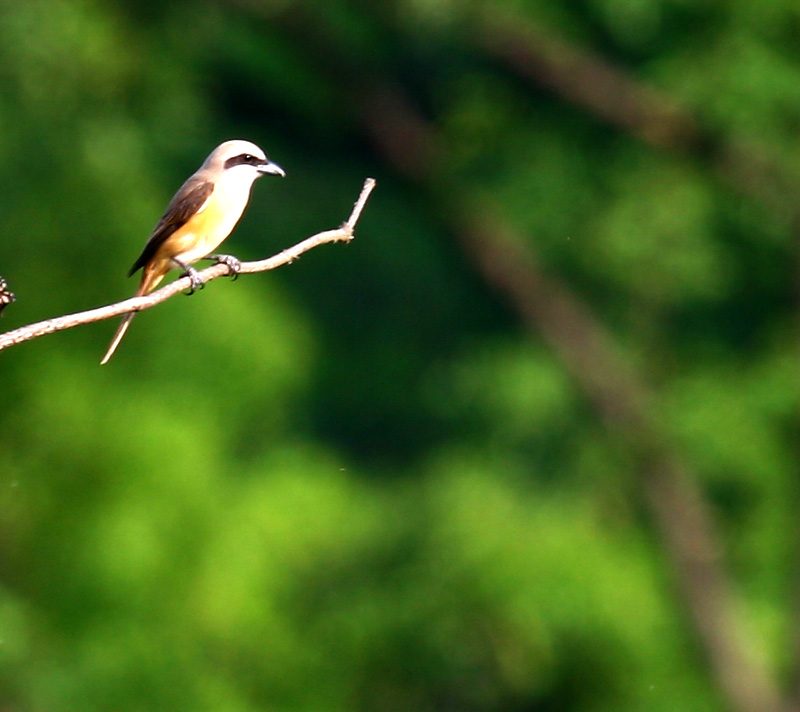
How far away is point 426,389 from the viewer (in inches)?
717

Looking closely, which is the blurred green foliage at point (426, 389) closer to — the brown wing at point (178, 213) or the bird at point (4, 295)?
the brown wing at point (178, 213)

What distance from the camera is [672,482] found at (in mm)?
14414

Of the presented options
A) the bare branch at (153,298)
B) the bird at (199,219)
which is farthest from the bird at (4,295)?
the bird at (199,219)

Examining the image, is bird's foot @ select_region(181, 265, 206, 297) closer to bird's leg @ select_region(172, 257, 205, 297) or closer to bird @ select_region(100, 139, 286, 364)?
bird's leg @ select_region(172, 257, 205, 297)

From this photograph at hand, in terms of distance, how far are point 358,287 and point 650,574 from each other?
6165 millimetres

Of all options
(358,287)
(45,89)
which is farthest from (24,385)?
(358,287)

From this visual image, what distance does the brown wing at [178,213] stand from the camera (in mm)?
6094

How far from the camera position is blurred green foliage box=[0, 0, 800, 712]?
42.6ft

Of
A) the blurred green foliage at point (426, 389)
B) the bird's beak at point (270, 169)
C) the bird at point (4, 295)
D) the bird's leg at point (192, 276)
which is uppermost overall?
the bird's beak at point (270, 169)

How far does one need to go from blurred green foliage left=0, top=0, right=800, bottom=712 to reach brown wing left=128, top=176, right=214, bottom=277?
5.63 meters

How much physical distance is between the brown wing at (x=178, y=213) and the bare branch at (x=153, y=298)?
948 mm

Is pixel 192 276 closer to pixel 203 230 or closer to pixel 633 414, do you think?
pixel 203 230

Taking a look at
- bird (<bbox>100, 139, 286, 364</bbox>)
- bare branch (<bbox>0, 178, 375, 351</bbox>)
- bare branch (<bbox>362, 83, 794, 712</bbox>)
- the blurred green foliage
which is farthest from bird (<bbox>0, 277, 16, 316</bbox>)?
bare branch (<bbox>362, 83, 794, 712</bbox>)

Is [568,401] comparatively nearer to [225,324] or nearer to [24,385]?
[225,324]
